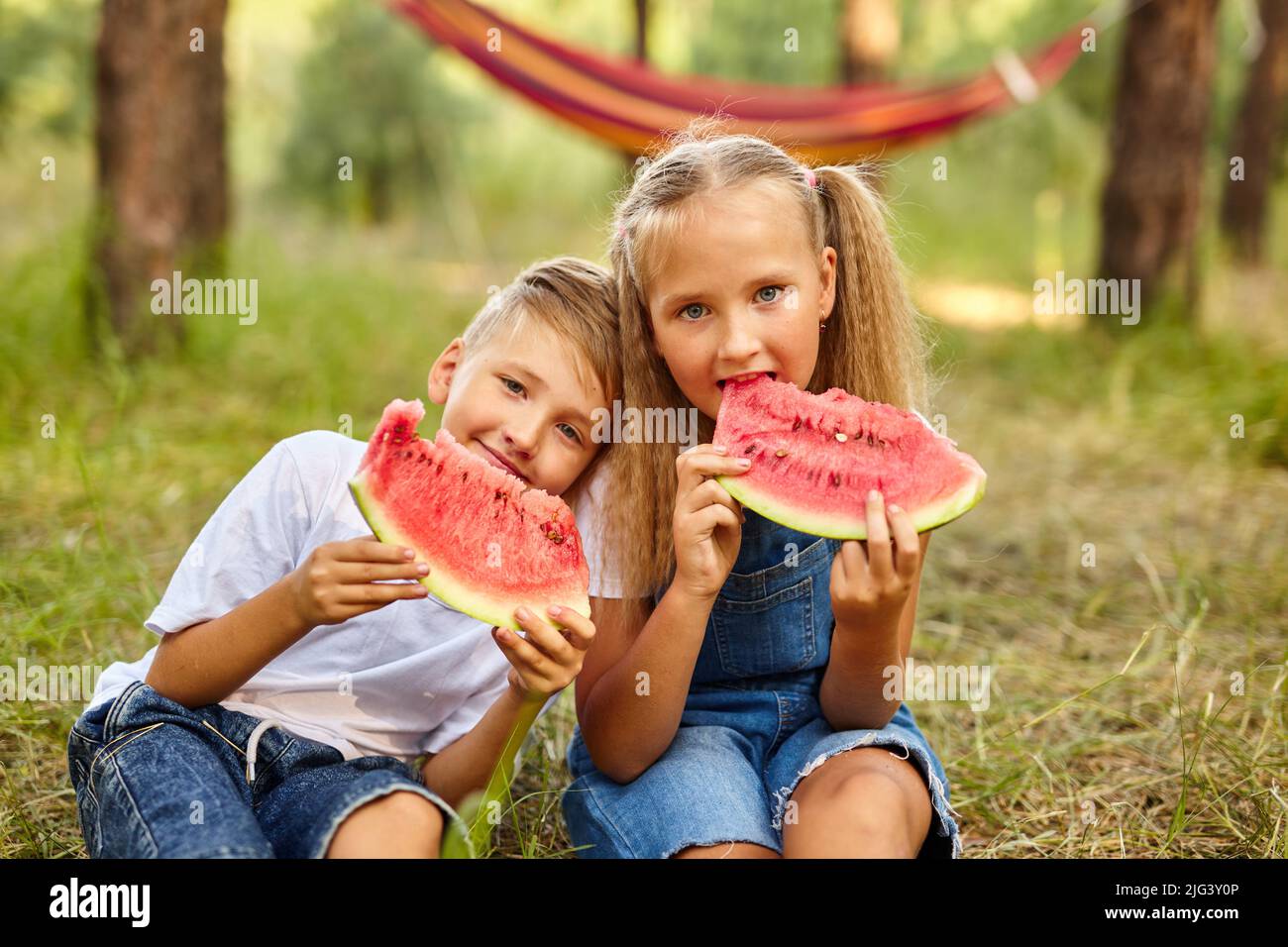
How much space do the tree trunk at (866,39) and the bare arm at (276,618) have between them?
23.7ft

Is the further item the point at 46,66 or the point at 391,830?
the point at 46,66

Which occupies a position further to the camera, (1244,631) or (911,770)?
(1244,631)

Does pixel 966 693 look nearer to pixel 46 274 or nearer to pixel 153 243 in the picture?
pixel 153 243

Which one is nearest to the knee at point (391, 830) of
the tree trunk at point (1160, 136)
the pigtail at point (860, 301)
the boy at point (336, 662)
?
the boy at point (336, 662)

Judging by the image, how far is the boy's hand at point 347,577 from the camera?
1681mm

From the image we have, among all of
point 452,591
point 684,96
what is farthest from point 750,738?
point 684,96

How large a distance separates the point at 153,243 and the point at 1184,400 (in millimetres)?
4700

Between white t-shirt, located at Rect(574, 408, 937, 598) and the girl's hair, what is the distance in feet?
0.07

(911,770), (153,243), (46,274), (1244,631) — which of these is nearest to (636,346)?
(911,770)

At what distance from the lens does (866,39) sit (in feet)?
26.2

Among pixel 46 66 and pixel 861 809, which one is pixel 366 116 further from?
pixel 861 809

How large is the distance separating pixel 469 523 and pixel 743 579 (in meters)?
0.56

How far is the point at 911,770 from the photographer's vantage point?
6.46 feet

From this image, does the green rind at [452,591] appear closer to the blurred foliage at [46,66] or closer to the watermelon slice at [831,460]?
the watermelon slice at [831,460]
